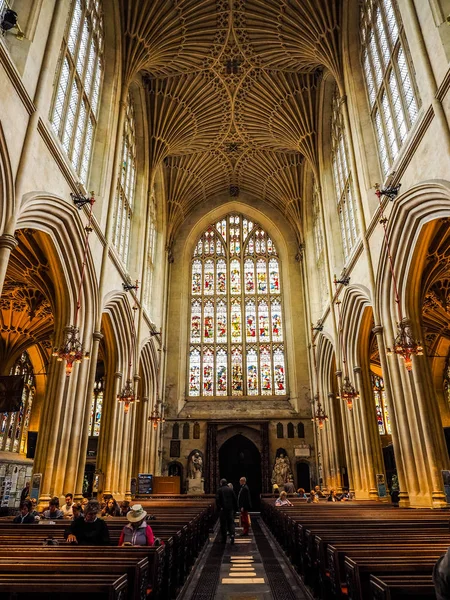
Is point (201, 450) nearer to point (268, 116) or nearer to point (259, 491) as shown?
point (259, 491)

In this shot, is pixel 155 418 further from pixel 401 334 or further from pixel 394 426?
pixel 401 334

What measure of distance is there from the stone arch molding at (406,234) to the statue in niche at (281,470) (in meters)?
12.0

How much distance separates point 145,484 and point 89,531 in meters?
13.6

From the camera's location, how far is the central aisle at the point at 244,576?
5.22 meters

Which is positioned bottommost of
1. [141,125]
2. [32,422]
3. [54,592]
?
[54,592]

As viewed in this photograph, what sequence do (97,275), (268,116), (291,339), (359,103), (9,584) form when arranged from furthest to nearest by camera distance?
1. (291,339)
2. (268,116)
3. (359,103)
4. (97,275)
5. (9,584)

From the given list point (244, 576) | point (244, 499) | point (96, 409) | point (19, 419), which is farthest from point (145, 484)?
point (244, 576)

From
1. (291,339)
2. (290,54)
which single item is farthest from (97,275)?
(291,339)

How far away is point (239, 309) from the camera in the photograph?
25328mm

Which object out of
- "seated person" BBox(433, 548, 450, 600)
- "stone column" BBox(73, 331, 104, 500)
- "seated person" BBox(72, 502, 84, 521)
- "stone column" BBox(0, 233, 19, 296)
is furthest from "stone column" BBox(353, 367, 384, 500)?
"seated person" BBox(433, 548, 450, 600)

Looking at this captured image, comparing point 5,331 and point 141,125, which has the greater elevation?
point 141,125

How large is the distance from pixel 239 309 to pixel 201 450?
7863mm

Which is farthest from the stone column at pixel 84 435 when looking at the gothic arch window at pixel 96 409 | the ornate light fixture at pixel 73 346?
the gothic arch window at pixel 96 409

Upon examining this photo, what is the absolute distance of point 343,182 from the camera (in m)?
17.5
